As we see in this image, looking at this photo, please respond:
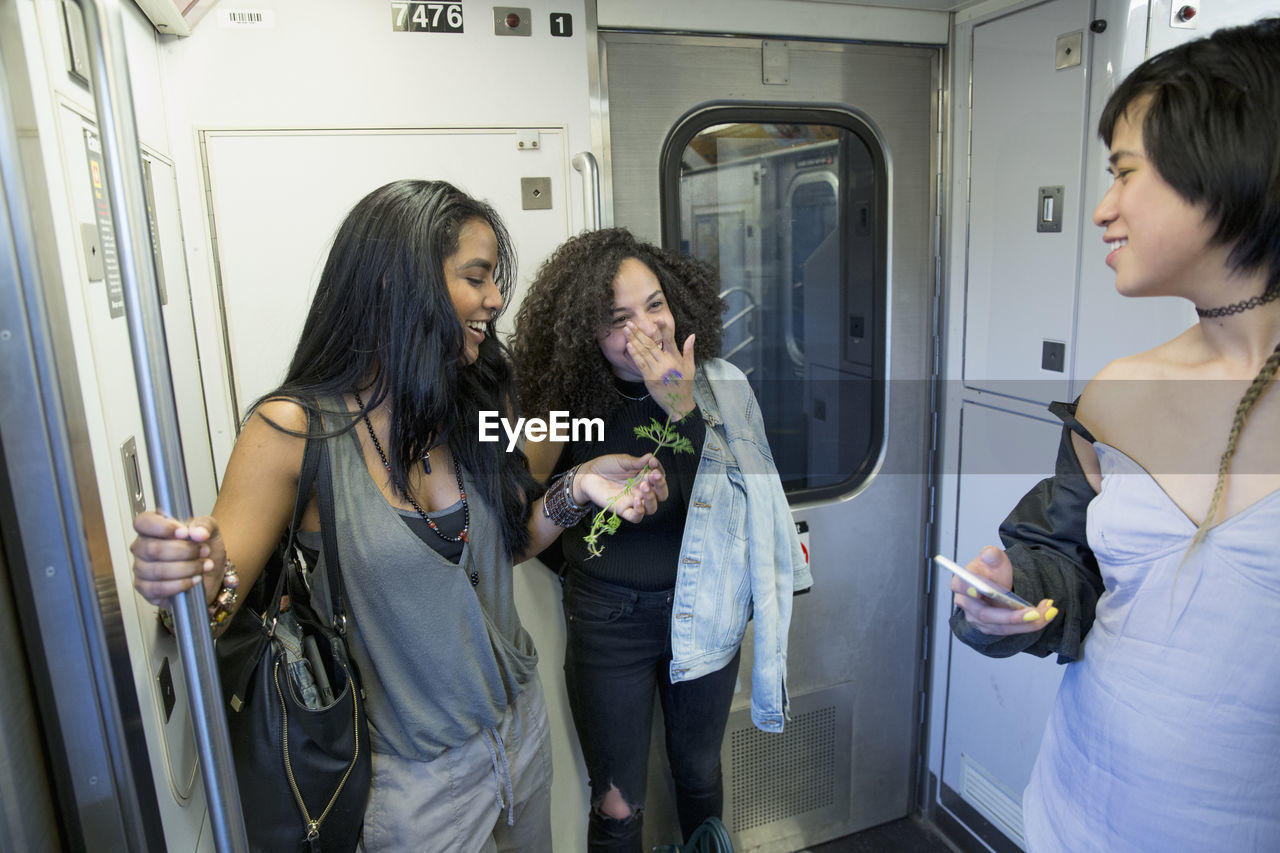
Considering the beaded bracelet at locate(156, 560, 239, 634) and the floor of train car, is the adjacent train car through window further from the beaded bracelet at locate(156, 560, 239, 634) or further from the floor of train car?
the beaded bracelet at locate(156, 560, 239, 634)

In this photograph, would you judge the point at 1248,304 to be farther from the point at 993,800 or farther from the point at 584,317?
the point at 993,800

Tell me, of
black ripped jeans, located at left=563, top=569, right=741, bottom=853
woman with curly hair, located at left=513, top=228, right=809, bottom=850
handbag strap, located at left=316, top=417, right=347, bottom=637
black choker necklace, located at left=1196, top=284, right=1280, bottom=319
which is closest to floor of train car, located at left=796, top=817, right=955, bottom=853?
black ripped jeans, located at left=563, top=569, right=741, bottom=853

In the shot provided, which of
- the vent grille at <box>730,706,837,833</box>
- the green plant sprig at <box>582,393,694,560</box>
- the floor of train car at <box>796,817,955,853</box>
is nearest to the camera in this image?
the green plant sprig at <box>582,393,694,560</box>

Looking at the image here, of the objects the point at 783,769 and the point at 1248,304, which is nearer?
the point at 1248,304

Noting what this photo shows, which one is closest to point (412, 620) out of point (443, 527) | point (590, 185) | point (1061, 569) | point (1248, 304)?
point (443, 527)

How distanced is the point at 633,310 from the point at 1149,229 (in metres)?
1.02

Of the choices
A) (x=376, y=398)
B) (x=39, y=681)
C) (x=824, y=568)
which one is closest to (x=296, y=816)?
(x=39, y=681)

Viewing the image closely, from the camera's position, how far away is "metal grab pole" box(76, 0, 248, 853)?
0.79m

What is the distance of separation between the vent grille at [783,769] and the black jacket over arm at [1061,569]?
140 cm

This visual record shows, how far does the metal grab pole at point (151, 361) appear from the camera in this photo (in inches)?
31.1

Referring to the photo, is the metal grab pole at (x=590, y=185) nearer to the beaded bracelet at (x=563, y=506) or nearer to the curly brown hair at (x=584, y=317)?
the curly brown hair at (x=584, y=317)

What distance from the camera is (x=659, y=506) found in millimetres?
1945

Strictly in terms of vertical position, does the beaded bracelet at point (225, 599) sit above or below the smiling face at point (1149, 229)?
below

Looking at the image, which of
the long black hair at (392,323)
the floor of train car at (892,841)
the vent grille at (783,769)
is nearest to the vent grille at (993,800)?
the floor of train car at (892,841)
